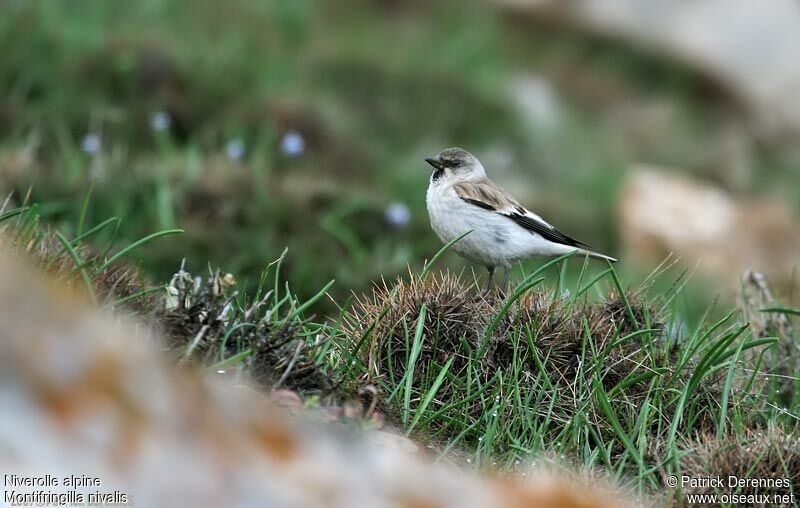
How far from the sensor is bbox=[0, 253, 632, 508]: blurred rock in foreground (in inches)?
89.4

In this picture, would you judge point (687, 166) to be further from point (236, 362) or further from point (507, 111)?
point (236, 362)

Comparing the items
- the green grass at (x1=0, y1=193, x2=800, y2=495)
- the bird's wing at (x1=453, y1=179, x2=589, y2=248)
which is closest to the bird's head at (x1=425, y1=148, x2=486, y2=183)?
the bird's wing at (x1=453, y1=179, x2=589, y2=248)

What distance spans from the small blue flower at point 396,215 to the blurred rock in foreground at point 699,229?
3.18m

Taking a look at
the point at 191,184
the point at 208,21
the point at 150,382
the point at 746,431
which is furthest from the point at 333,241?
the point at 150,382

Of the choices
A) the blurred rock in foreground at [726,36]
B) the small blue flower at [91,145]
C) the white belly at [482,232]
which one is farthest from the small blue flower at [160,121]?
the blurred rock in foreground at [726,36]

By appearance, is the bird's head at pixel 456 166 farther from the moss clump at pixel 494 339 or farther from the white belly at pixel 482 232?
the moss clump at pixel 494 339

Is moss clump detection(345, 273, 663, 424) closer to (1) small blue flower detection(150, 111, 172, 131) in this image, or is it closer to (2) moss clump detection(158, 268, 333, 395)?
(2) moss clump detection(158, 268, 333, 395)

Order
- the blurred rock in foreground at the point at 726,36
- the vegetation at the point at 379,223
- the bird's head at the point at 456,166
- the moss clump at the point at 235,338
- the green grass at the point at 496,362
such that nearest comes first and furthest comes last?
the moss clump at the point at 235,338
the green grass at the point at 496,362
the vegetation at the point at 379,223
the bird's head at the point at 456,166
the blurred rock in foreground at the point at 726,36

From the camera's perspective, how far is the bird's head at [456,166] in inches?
265

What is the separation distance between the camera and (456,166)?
678 cm

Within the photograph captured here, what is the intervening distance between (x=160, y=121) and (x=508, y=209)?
4.01 metres

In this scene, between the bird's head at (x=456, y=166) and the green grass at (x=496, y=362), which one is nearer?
the green grass at (x=496, y=362)

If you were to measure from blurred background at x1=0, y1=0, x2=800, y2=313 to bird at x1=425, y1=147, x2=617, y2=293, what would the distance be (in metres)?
1.54

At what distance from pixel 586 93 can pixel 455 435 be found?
11.9m
